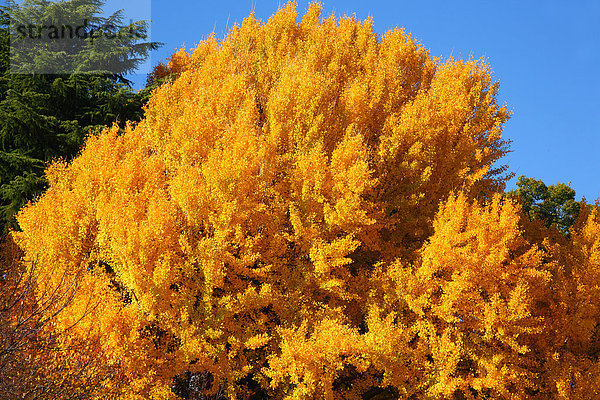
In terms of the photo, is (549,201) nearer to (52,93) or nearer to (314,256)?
(314,256)

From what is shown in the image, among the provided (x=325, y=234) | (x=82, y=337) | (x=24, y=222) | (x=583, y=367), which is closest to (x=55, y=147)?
(x=24, y=222)

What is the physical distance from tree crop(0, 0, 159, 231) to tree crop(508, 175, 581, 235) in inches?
1310

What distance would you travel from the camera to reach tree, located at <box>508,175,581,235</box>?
1773 inches

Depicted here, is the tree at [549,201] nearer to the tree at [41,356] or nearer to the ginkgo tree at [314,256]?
the ginkgo tree at [314,256]

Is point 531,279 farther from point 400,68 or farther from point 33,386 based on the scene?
point 33,386

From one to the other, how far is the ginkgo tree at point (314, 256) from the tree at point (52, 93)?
3919mm

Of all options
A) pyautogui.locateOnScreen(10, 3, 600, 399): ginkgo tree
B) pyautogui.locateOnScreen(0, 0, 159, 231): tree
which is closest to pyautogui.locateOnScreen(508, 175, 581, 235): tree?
pyautogui.locateOnScreen(10, 3, 600, 399): ginkgo tree

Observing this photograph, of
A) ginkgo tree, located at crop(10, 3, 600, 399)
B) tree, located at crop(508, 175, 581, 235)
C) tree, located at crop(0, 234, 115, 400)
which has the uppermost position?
tree, located at crop(508, 175, 581, 235)

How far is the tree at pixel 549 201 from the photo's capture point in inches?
1773

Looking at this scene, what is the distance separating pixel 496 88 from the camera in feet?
107

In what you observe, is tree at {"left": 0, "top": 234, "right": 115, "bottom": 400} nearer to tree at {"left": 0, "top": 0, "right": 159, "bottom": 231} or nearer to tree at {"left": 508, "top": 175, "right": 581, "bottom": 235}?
tree at {"left": 0, "top": 0, "right": 159, "bottom": 231}

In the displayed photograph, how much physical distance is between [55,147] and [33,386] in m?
23.3

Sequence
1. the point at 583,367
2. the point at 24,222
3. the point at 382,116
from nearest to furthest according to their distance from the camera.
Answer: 1. the point at 583,367
2. the point at 24,222
3. the point at 382,116

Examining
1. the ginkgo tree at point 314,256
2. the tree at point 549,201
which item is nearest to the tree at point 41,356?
the ginkgo tree at point 314,256
